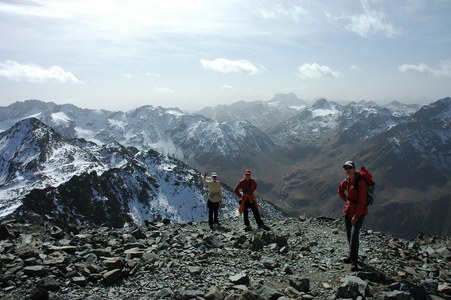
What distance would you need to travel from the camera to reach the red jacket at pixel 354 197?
53.3 feet

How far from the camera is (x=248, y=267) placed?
647 inches

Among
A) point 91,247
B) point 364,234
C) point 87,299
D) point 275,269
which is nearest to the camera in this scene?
point 87,299

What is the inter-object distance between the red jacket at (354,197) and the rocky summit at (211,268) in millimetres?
2238

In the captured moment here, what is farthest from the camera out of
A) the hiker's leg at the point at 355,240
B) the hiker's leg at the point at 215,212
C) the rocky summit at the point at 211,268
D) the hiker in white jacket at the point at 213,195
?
the hiker's leg at the point at 215,212

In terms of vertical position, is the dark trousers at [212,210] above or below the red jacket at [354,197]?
below

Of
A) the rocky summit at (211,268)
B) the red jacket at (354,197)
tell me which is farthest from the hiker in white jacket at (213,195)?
the red jacket at (354,197)

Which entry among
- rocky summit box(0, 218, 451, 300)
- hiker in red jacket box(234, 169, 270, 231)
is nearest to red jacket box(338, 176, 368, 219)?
rocky summit box(0, 218, 451, 300)

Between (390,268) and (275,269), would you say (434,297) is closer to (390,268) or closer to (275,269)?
(390,268)

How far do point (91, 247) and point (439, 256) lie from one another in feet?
55.5

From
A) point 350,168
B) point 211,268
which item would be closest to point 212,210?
point 211,268

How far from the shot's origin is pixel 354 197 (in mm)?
16750

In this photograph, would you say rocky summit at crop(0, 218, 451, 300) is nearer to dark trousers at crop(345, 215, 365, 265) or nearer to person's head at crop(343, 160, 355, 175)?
dark trousers at crop(345, 215, 365, 265)

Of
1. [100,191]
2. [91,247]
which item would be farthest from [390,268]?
[100,191]

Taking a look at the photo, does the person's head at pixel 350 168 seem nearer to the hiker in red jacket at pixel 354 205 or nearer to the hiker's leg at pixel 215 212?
the hiker in red jacket at pixel 354 205
